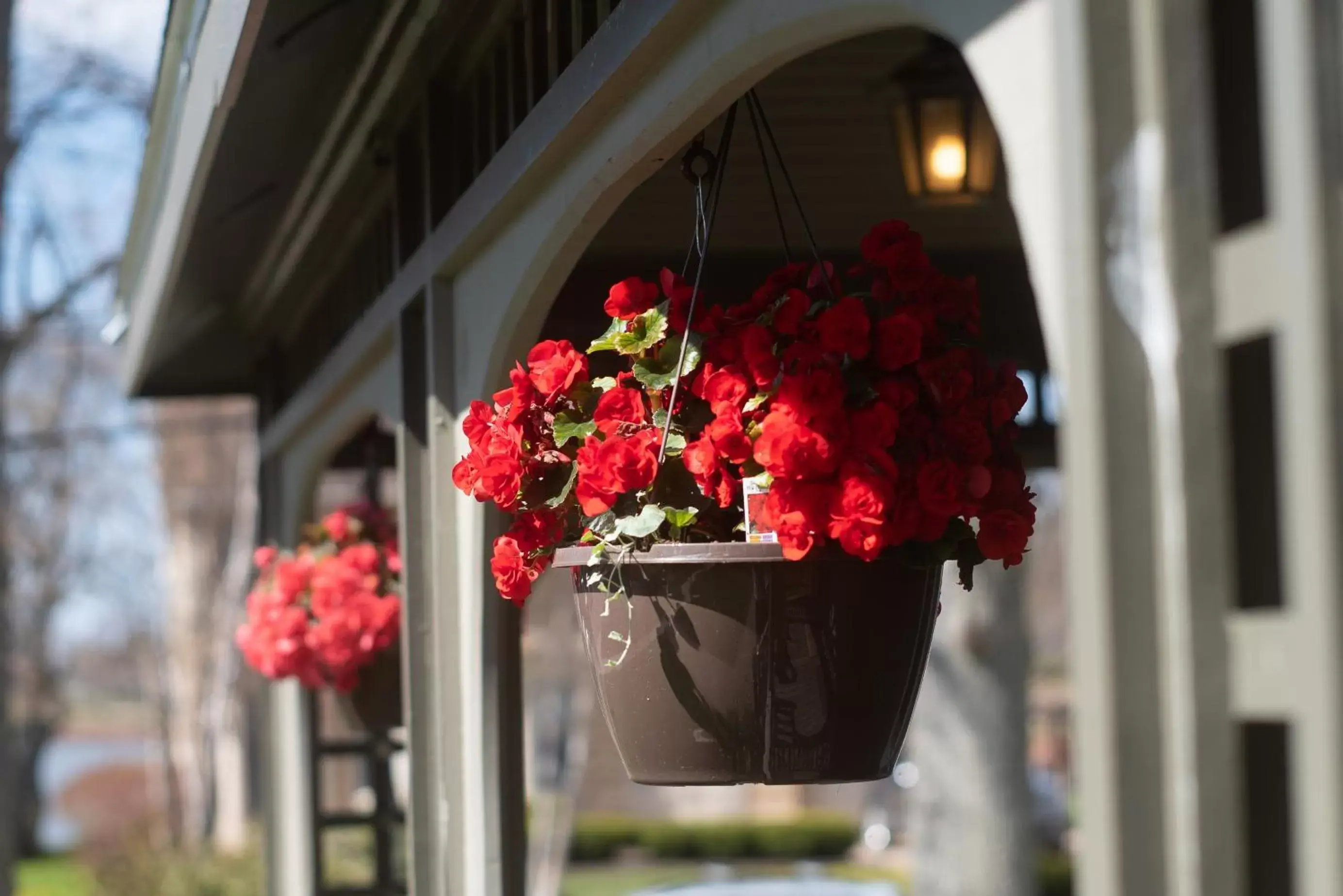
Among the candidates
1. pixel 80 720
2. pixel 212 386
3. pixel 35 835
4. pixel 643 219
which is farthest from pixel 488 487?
pixel 80 720

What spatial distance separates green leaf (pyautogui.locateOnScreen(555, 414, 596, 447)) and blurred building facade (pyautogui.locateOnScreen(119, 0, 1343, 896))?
13.7 inches

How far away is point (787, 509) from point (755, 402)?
181mm

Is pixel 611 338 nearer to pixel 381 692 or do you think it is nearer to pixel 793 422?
pixel 793 422

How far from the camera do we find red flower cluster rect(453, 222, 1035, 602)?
192cm

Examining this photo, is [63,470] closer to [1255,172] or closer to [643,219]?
[643,219]

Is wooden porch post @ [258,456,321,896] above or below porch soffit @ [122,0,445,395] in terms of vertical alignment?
below

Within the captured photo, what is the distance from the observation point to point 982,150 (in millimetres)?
4078

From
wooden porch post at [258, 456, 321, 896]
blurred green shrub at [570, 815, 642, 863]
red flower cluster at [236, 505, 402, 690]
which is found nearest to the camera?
red flower cluster at [236, 505, 402, 690]

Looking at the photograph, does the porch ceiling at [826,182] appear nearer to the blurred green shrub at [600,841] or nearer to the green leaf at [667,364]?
the green leaf at [667,364]

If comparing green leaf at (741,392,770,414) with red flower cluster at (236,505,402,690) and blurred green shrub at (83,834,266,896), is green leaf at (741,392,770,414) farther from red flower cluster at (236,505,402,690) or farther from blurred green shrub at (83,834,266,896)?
blurred green shrub at (83,834,266,896)

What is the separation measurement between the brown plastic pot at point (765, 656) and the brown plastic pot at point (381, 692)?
9.50 feet

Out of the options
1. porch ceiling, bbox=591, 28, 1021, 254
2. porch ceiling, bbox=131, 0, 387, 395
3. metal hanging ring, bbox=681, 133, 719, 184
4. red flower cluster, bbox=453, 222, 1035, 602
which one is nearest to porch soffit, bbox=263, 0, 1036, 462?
porch ceiling, bbox=591, 28, 1021, 254

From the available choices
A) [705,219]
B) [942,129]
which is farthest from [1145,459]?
[942,129]

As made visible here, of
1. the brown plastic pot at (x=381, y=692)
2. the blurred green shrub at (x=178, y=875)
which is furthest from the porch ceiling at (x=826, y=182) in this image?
the blurred green shrub at (x=178, y=875)
